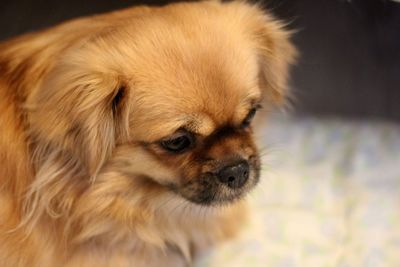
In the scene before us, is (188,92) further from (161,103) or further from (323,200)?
(323,200)

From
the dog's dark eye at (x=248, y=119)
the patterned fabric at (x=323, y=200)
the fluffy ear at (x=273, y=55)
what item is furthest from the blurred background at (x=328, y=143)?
the dog's dark eye at (x=248, y=119)

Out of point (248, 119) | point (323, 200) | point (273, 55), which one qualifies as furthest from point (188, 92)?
point (323, 200)

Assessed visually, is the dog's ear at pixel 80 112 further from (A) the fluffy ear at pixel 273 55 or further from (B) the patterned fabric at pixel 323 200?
(B) the patterned fabric at pixel 323 200

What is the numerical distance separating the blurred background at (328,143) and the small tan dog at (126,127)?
337mm

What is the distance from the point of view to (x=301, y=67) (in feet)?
6.03

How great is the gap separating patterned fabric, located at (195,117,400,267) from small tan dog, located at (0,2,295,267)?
30 cm

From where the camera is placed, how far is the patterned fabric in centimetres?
144

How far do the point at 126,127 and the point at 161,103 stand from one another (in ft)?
0.28

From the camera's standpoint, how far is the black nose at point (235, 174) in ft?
3.54

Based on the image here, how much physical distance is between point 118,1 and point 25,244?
3.15 ft

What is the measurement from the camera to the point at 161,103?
100 centimetres

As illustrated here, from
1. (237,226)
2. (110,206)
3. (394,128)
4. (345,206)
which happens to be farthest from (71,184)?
(394,128)

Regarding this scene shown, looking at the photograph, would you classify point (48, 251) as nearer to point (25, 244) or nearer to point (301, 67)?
point (25, 244)

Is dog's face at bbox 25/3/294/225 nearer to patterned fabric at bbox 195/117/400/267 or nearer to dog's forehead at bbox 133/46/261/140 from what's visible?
dog's forehead at bbox 133/46/261/140
